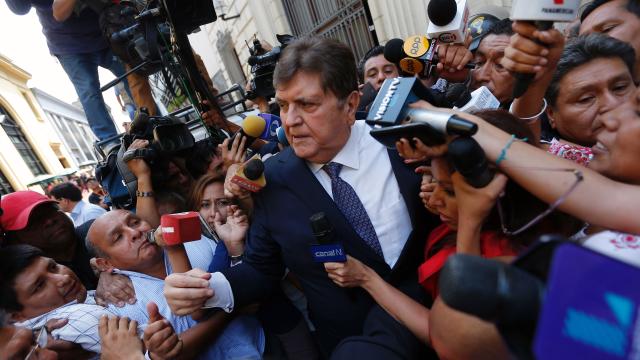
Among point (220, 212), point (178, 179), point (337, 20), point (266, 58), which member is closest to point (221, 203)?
point (220, 212)

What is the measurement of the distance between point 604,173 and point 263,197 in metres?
1.24

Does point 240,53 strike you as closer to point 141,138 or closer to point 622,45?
point 141,138

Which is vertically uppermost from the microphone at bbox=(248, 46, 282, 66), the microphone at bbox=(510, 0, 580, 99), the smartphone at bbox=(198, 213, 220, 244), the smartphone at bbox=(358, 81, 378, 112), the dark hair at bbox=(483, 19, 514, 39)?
the microphone at bbox=(248, 46, 282, 66)

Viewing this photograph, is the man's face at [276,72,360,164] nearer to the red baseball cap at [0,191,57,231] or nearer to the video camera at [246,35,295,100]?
the video camera at [246,35,295,100]

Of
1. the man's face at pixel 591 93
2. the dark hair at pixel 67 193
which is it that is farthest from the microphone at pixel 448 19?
the dark hair at pixel 67 193

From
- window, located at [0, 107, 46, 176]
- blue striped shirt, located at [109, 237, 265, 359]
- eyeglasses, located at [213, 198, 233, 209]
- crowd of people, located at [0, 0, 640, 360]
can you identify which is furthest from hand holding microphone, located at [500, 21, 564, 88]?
window, located at [0, 107, 46, 176]

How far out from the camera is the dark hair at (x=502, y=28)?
1.98 metres

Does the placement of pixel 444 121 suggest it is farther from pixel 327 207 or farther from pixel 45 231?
pixel 45 231

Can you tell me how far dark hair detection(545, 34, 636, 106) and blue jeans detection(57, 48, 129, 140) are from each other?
12.6 ft

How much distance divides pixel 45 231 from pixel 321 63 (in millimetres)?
2055

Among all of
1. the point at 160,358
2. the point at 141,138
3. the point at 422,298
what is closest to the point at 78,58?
the point at 141,138

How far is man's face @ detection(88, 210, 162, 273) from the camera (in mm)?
1617

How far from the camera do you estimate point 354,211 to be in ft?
4.80

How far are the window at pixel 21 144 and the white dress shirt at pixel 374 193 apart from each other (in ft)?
81.6
